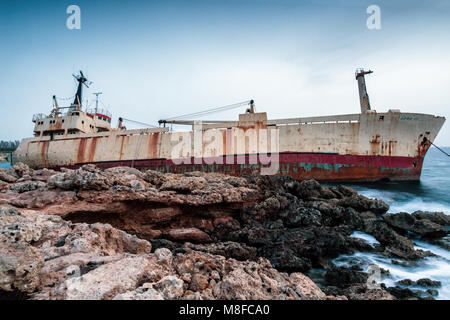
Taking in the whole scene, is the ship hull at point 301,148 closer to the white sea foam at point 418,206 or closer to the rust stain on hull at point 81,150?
the rust stain on hull at point 81,150

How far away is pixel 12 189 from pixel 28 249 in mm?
4962

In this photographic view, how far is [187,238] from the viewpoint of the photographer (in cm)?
634

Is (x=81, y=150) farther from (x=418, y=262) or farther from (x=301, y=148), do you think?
(x=418, y=262)

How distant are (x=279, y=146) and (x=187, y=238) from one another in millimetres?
11342

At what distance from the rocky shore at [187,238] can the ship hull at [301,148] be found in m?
4.98

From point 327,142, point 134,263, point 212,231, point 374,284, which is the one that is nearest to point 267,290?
point 134,263

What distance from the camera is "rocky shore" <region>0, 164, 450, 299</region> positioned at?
229 cm

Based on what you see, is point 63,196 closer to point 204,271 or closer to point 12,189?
point 12,189

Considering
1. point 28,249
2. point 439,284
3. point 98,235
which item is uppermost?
point 28,249

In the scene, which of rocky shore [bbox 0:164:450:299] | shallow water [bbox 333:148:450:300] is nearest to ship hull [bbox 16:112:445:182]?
shallow water [bbox 333:148:450:300]

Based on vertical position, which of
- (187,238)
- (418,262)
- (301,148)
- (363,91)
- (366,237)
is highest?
(363,91)

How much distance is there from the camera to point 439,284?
4590 millimetres

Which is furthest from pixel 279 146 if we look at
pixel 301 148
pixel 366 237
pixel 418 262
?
pixel 418 262

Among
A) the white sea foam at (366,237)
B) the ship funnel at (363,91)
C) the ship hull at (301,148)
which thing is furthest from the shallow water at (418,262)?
the ship funnel at (363,91)
